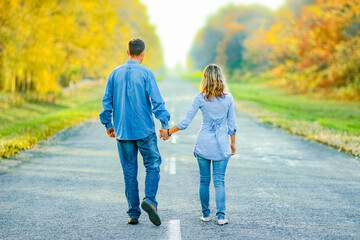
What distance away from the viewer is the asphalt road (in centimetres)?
489

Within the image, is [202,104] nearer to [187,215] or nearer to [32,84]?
[187,215]

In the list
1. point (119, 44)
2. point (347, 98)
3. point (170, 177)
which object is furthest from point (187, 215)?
point (119, 44)

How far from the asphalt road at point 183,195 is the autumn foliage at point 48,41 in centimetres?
1063

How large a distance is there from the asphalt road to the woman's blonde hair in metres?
1.49

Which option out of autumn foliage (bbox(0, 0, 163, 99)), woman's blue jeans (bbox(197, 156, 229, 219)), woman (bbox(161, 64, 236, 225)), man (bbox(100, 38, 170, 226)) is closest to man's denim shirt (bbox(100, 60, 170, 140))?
man (bbox(100, 38, 170, 226))

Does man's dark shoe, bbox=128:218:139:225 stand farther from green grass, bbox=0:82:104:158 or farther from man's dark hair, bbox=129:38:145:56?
green grass, bbox=0:82:104:158

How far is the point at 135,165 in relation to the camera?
5164mm

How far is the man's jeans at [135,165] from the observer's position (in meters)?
5.05

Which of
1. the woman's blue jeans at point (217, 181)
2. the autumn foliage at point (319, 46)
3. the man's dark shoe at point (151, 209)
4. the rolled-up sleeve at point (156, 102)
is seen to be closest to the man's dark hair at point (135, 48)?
the rolled-up sleeve at point (156, 102)

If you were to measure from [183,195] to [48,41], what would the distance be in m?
20.1

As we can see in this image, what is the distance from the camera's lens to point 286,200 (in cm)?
620

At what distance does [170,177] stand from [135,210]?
2683 mm

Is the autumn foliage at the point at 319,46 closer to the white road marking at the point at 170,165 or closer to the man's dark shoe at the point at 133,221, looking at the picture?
the white road marking at the point at 170,165

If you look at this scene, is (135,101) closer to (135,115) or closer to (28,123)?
(135,115)
